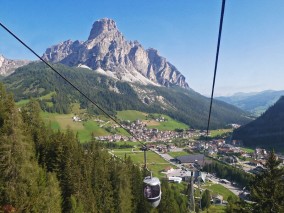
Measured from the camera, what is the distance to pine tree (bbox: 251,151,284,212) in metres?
31.3

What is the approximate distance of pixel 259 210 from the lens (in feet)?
104

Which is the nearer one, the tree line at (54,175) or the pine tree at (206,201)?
the tree line at (54,175)

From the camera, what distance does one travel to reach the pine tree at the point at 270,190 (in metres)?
31.3

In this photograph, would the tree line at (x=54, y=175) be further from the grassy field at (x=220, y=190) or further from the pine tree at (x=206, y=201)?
the grassy field at (x=220, y=190)

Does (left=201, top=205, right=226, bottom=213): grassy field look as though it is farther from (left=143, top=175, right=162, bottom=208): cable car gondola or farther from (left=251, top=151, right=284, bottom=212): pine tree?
(left=143, top=175, right=162, bottom=208): cable car gondola

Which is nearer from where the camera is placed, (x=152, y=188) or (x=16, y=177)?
(x=152, y=188)

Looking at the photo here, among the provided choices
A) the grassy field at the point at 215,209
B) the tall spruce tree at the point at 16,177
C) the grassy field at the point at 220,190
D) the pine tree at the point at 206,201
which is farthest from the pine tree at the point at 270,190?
the grassy field at the point at 220,190

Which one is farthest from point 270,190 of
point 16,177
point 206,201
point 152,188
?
point 206,201

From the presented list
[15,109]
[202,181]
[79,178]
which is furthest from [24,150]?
[202,181]

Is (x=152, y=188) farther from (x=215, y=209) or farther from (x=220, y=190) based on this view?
(x=220, y=190)

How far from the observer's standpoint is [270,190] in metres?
31.7

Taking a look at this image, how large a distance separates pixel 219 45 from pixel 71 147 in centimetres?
5132

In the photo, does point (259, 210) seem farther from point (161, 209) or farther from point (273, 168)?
point (161, 209)

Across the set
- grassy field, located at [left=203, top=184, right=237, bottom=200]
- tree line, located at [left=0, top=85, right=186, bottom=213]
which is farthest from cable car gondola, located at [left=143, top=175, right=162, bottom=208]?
grassy field, located at [left=203, top=184, right=237, bottom=200]
